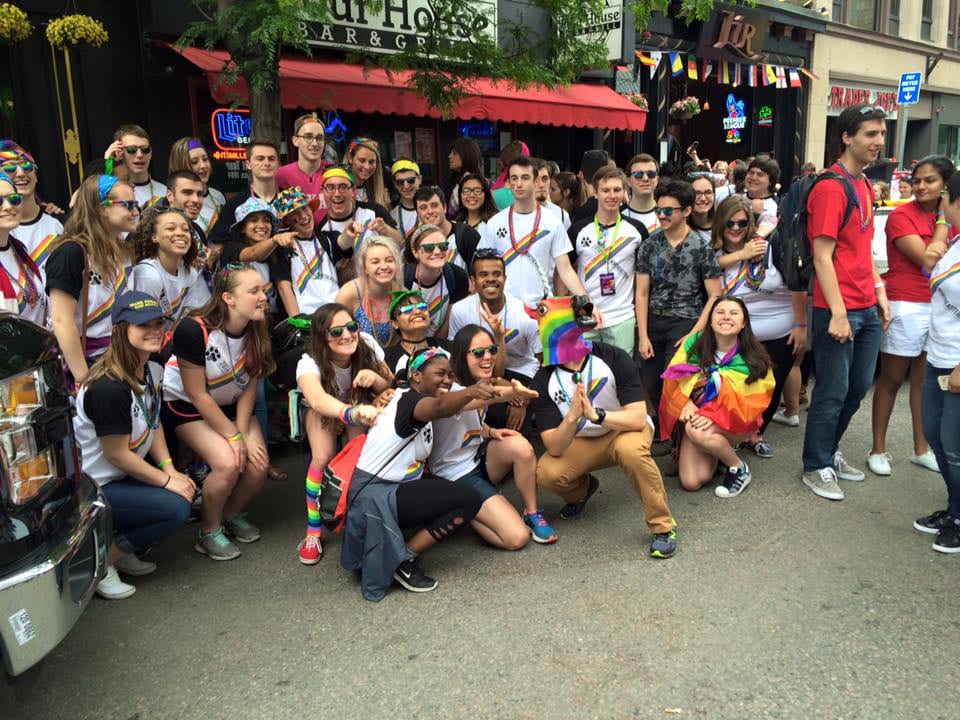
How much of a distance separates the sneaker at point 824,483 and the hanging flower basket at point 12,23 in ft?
20.8

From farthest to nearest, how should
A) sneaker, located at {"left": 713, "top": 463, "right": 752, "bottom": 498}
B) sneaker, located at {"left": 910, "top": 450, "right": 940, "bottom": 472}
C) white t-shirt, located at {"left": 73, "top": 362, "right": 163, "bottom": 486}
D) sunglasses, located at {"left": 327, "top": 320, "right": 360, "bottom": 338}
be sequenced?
sneaker, located at {"left": 910, "top": 450, "right": 940, "bottom": 472} → sneaker, located at {"left": 713, "top": 463, "right": 752, "bottom": 498} → sunglasses, located at {"left": 327, "top": 320, "right": 360, "bottom": 338} → white t-shirt, located at {"left": 73, "top": 362, "right": 163, "bottom": 486}

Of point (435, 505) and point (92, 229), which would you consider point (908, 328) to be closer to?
point (435, 505)

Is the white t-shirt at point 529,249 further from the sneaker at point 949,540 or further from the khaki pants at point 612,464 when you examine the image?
the sneaker at point 949,540

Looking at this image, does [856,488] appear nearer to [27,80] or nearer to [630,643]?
[630,643]

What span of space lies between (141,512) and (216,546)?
1.83 ft

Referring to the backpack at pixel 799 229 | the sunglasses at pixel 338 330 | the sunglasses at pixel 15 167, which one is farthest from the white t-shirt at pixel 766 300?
the sunglasses at pixel 15 167

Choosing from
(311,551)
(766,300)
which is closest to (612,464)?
(311,551)

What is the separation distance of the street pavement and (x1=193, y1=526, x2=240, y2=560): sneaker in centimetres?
5

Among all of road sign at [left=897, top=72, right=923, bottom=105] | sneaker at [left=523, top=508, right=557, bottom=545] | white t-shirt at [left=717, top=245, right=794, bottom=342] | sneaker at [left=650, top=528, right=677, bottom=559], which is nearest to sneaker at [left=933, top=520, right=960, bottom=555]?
sneaker at [left=650, top=528, right=677, bottom=559]

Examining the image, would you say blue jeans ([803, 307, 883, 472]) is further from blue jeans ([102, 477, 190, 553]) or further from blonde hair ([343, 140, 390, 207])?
blue jeans ([102, 477, 190, 553])

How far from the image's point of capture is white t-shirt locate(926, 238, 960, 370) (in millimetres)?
3711

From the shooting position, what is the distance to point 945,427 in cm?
377

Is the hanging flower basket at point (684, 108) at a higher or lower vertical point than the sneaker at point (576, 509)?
higher

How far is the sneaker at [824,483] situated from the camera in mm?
4426
